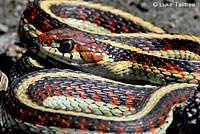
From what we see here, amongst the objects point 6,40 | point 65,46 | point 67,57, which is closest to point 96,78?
point 67,57

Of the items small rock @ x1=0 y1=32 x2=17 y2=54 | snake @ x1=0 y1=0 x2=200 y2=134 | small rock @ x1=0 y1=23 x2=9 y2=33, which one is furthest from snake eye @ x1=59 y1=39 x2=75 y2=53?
small rock @ x1=0 y1=23 x2=9 y2=33

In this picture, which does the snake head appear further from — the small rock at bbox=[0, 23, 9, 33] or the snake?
the small rock at bbox=[0, 23, 9, 33]

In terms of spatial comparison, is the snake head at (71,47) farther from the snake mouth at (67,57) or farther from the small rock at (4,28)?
the small rock at (4,28)

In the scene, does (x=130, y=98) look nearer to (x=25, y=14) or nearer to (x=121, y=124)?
(x=121, y=124)

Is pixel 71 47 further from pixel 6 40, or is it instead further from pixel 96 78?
pixel 6 40

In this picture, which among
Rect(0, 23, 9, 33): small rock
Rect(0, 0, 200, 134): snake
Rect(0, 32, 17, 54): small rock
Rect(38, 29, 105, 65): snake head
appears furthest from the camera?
Rect(0, 23, 9, 33): small rock

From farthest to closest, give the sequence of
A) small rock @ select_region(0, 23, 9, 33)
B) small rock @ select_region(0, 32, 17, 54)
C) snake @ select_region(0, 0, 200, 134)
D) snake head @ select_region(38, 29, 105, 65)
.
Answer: small rock @ select_region(0, 23, 9, 33), small rock @ select_region(0, 32, 17, 54), snake head @ select_region(38, 29, 105, 65), snake @ select_region(0, 0, 200, 134)

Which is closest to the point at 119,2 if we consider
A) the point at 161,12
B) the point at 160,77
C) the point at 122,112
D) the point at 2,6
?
the point at 161,12

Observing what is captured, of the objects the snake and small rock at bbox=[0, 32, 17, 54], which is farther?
small rock at bbox=[0, 32, 17, 54]

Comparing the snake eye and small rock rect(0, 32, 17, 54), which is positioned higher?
the snake eye
